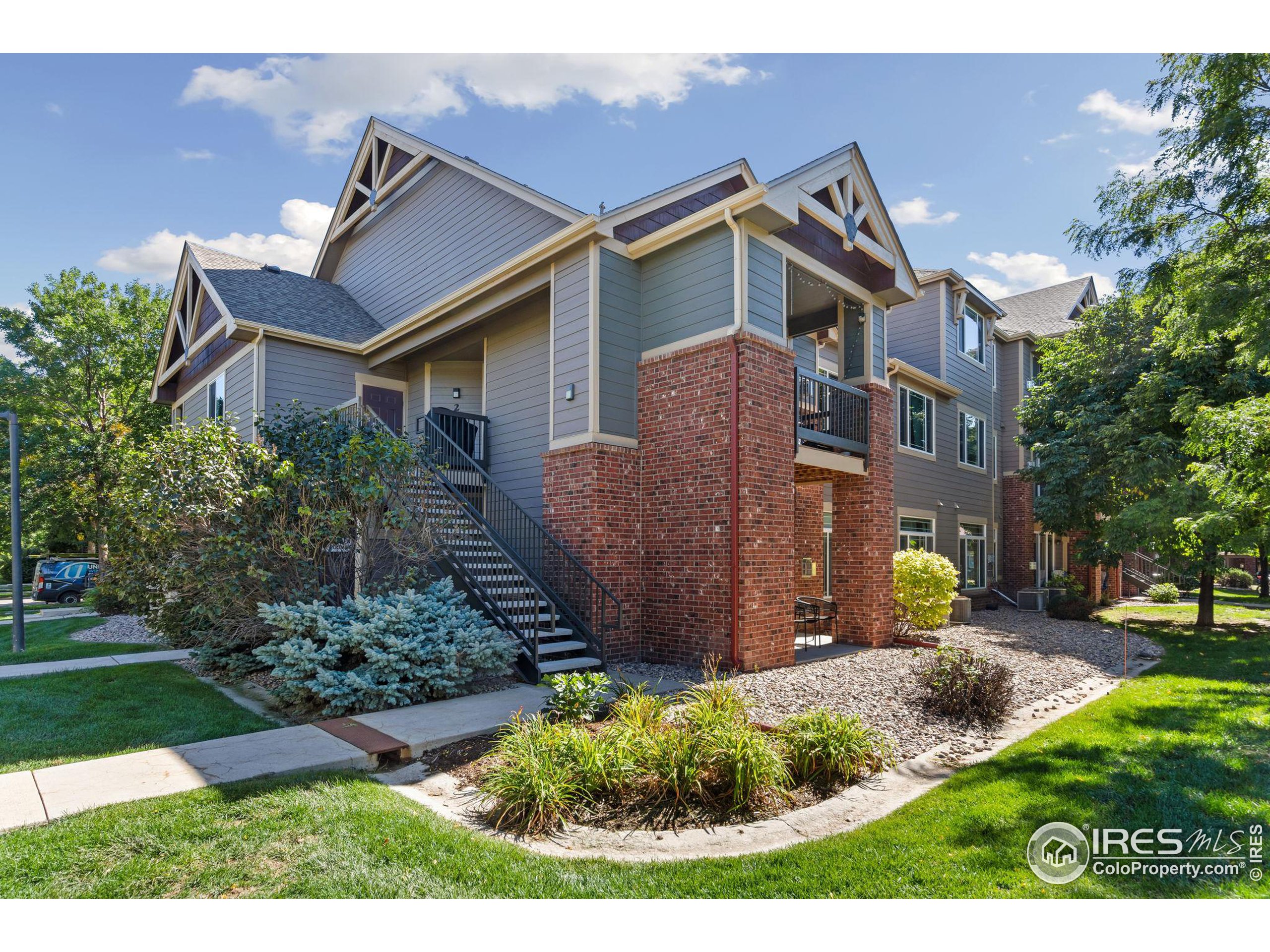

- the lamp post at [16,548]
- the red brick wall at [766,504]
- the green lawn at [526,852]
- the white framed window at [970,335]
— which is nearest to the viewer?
the green lawn at [526,852]

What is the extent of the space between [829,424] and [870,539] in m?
1.98

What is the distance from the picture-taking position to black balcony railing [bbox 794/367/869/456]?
9758 millimetres

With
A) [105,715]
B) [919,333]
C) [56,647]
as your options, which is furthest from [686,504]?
[919,333]

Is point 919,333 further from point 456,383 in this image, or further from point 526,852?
point 526,852

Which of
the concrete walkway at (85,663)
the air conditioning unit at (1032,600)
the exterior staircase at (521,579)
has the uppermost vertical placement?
the exterior staircase at (521,579)

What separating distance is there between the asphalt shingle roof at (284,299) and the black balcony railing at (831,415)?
8568mm

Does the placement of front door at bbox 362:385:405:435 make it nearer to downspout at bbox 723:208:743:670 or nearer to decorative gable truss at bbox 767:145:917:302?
downspout at bbox 723:208:743:670

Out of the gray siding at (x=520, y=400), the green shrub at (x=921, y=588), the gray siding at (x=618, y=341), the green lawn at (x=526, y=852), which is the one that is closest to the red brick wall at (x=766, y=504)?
the gray siding at (x=618, y=341)

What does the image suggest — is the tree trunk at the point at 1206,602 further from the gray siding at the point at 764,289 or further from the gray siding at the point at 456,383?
the gray siding at the point at 456,383

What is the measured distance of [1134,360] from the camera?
15.8 m

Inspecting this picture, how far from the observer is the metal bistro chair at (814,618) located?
36.2 feet

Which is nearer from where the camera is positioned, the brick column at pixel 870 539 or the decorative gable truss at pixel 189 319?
the brick column at pixel 870 539

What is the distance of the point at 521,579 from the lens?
892 cm

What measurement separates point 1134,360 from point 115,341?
32.1 metres
